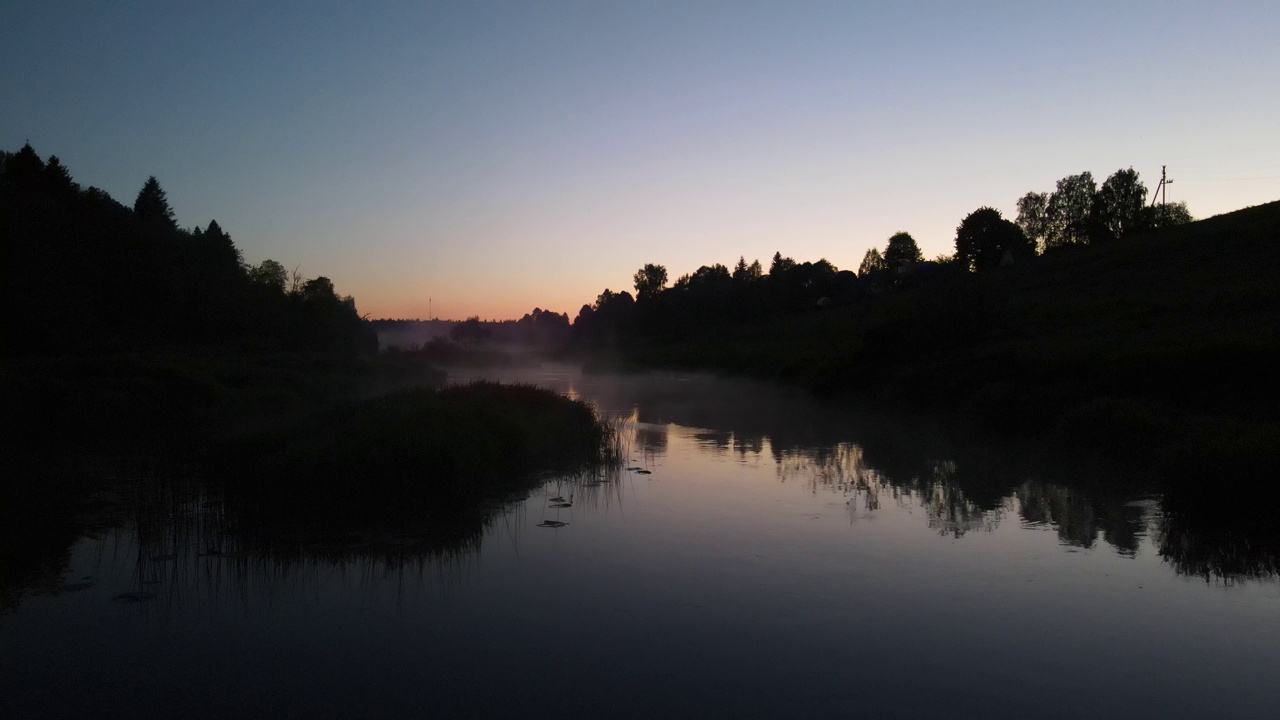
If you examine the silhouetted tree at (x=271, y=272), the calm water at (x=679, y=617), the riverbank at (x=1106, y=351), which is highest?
the silhouetted tree at (x=271, y=272)

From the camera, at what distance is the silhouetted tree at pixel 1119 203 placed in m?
84.1

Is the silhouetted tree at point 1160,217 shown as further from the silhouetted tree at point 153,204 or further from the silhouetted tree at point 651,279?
the silhouetted tree at point 153,204

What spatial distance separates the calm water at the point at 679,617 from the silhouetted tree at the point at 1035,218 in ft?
295

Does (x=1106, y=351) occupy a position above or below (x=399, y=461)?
above

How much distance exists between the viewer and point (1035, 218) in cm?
9519

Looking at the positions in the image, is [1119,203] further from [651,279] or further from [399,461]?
[399,461]

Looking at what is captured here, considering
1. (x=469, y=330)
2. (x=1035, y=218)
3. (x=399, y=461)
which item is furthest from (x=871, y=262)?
(x=399, y=461)

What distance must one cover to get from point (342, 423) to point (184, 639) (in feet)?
32.8

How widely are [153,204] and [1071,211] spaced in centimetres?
9533

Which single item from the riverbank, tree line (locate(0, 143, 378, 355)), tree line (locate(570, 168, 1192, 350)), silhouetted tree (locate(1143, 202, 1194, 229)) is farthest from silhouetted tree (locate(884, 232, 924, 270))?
tree line (locate(0, 143, 378, 355))

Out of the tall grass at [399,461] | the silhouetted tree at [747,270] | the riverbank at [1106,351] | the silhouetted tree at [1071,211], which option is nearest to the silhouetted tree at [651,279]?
the silhouetted tree at [747,270]

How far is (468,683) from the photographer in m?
6.54

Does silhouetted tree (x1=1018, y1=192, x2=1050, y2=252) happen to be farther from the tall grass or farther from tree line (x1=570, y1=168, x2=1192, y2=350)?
the tall grass

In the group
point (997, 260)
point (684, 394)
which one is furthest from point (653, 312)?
point (684, 394)
